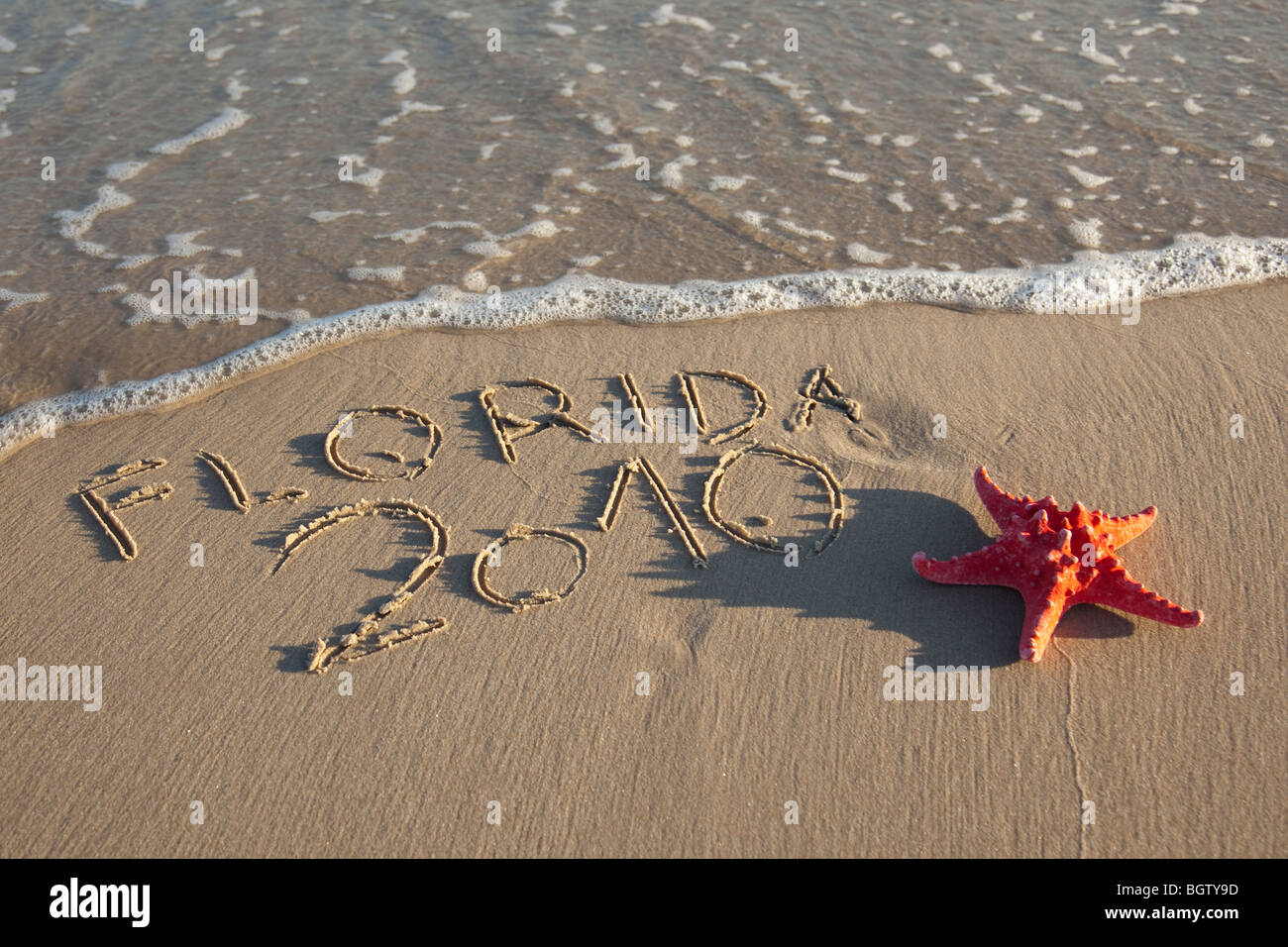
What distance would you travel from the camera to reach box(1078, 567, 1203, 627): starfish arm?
341 cm

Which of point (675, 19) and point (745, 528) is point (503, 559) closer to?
point (745, 528)

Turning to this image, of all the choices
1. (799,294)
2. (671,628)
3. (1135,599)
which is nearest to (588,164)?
(799,294)

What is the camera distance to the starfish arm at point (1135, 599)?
341 centimetres

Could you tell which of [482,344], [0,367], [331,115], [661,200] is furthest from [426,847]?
[331,115]

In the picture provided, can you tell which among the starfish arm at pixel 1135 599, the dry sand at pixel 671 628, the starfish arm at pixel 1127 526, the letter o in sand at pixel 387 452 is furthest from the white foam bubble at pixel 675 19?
the starfish arm at pixel 1135 599

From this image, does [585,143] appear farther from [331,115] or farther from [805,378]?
[805,378]

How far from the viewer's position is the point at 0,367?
205 inches

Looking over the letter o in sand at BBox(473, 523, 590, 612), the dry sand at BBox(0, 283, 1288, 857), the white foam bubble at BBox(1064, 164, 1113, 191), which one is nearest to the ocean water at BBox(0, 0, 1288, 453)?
the white foam bubble at BBox(1064, 164, 1113, 191)

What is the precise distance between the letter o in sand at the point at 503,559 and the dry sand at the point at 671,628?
0.12ft

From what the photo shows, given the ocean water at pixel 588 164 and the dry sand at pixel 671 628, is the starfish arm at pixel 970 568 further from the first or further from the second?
the ocean water at pixel 588 164

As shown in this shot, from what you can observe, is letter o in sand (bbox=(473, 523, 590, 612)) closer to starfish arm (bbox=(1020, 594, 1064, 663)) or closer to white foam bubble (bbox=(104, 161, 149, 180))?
starfish arm (bbox=(1020, 594, 1064, 663))

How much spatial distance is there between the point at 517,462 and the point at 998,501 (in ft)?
6.73

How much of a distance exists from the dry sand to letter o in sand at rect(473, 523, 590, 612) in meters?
0.04

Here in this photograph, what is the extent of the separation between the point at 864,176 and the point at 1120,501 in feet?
11.0
